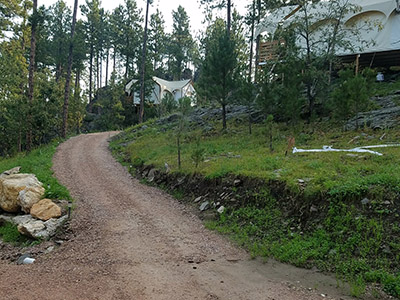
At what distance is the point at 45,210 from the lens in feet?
24.1

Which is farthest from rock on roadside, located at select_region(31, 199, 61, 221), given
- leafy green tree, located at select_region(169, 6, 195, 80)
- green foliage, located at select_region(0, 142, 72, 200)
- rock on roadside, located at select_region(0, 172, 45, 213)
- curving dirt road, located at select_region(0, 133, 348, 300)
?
leafy green tree, located at select_region(169, 6, 195, 80)

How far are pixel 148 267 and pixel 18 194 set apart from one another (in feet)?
16.8

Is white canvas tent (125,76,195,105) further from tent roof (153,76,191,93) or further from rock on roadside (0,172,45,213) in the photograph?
rock on roadside (0,172,45,213)

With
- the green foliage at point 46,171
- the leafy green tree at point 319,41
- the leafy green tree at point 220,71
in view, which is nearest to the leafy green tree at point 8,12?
the green foliage at point 46,171

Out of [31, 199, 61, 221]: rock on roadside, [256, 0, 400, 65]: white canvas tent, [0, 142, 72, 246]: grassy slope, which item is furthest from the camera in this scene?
[256, 0, 400, 65]: white canvas tent

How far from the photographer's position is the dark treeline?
13.9 meters

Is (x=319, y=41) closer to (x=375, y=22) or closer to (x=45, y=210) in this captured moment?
(x=375, y=22)

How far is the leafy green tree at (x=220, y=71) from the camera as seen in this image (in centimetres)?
1506

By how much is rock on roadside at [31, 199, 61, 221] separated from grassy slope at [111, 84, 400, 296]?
402 cm

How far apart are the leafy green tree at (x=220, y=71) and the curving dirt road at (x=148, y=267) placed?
8.61 meters

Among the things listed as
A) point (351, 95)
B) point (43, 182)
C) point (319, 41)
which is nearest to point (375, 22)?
point (319, 41)

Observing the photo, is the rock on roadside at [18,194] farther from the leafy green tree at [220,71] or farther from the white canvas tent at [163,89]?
the white canvas tent at [163,89]

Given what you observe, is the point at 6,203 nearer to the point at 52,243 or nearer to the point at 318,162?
the point at 52,243

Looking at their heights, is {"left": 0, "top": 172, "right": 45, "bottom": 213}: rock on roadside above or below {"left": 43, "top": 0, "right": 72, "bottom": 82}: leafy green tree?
below
